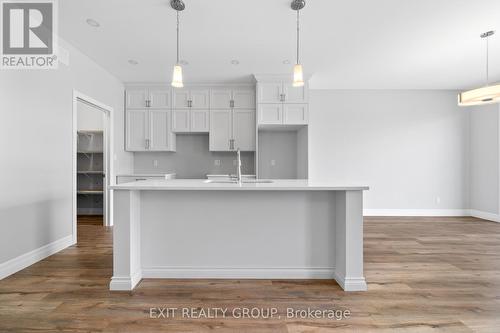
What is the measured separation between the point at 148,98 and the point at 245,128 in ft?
6.30

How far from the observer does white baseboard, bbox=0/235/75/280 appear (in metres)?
2.56

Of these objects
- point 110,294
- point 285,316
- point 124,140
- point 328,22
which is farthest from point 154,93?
point 285,316

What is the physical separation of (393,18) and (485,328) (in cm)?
287

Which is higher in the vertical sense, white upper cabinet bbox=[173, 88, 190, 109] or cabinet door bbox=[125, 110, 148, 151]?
white upper cabinet bbox=[173, 88, 190, 109]

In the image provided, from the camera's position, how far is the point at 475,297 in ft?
7.10

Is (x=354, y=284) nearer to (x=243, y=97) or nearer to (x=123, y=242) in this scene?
(x=123, y=242)

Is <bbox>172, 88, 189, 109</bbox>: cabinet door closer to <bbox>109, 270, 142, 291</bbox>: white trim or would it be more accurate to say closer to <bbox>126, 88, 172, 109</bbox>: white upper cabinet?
<bbox>126, 88, 172, 109</bbox>: white upper cabinet

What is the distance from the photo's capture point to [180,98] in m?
5.26

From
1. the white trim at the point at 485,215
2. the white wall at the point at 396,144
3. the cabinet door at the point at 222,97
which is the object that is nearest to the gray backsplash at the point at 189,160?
the cabinet door at the point at 222,97

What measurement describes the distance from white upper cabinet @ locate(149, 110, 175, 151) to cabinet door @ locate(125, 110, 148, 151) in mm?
109

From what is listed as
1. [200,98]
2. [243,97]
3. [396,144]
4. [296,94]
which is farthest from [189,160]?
[396,144]

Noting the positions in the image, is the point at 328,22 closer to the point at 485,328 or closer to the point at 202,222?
the point at 202,222

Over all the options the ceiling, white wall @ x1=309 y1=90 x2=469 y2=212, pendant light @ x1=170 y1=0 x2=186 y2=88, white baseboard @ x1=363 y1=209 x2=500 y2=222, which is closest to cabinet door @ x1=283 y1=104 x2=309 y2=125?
the ceiling

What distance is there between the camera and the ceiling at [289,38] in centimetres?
277
